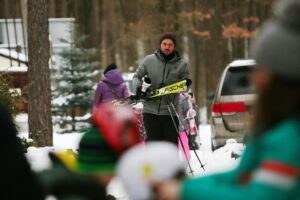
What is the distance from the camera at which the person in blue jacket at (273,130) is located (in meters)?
2.03

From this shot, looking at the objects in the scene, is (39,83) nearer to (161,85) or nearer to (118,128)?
(161,85)

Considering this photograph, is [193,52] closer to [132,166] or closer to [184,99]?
[184,99]

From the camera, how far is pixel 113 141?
2.62 m

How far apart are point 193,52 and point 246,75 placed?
32.9m

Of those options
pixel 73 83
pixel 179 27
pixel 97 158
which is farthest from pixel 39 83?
pixel 179 27

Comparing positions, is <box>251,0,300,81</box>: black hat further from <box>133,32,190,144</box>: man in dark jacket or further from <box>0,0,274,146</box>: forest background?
<box>0,0,274,146</box>: forest background

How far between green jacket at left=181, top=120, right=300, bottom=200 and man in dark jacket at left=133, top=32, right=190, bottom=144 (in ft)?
23.6

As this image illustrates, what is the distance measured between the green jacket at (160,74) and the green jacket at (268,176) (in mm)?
7235

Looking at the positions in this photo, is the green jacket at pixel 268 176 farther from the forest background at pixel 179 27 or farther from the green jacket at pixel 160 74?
the forest background at pixel 179 27

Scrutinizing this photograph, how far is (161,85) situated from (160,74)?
0.13m

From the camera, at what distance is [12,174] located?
287cm

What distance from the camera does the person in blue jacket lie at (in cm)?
203

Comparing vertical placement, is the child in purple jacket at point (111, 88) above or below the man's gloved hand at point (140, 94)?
below

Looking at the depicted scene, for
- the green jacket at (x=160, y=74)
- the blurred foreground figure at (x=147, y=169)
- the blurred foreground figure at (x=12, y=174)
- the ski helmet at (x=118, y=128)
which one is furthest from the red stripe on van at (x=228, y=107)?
the blurred foreground figure at (x=147, y=169)
